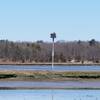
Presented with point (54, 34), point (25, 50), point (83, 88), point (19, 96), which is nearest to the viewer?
point (19, 96)

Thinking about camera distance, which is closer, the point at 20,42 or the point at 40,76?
the point at 40,76

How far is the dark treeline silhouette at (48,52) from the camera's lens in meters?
129

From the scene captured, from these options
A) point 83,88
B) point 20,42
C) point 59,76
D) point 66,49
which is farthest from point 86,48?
point 83,88

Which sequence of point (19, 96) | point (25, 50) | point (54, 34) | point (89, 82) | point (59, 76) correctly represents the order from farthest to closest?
1. point (25, 50)
2. point (54, 34)
3. point (59, 76)
4. point (89, 82)
5. point (19, 96)

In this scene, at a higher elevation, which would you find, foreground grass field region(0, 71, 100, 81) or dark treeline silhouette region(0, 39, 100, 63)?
dark treeline silhouette region(0, 39, 100, 63)

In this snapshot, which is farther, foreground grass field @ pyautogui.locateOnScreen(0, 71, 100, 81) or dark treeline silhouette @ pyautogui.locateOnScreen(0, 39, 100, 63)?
dark treeline silhouette @ pyautogui.locateOnScreen(0, 39, 100, 63)

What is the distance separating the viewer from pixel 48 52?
14025 centimetres

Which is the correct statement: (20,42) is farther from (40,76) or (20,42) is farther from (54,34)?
(40,76)

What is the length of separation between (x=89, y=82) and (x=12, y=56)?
9293cm

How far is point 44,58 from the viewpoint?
129m

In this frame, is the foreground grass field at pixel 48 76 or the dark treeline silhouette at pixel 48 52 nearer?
the foreground grass field at pixel 48 76

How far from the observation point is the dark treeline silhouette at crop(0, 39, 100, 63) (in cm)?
12912

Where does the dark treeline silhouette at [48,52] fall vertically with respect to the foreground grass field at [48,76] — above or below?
above

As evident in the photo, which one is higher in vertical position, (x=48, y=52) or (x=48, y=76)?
(x=48, y=52)
